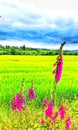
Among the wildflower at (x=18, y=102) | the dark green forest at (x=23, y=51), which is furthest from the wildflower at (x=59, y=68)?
the dark green forest at (x=23, y=51)

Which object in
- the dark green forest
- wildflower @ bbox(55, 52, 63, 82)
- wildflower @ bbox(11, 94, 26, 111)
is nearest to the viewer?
wildflower @ bbox(55, 52, 63, 82)

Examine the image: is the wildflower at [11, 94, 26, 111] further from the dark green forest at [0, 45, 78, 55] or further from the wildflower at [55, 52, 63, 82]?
the dark green forest at [0, 45, 78, 55]

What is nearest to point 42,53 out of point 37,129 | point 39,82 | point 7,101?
point 39,82

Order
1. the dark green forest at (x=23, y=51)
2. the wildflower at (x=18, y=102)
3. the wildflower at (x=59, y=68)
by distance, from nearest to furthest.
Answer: the wildflower at (x=59, y=68) → the wildflower at (x=18, y=102) → the dark green forest at (x=23, y=51)

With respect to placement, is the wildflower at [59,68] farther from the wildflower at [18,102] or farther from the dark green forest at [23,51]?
the dark green forest at [23,51]

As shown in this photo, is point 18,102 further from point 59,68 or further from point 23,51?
point 23,51

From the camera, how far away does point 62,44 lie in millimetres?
4750

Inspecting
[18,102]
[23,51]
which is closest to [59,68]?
[18,102]

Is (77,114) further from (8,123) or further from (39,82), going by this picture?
(39,82)

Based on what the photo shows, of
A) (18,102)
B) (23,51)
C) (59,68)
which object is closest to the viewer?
(59,68)

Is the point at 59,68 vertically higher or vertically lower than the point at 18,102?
higher

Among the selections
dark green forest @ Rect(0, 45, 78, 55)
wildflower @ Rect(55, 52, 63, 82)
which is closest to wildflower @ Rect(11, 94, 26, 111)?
wildflower @ Rect(55, 52, 63, 82)

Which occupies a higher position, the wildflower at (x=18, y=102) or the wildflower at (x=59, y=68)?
the wildflower at (x=59, y=68)

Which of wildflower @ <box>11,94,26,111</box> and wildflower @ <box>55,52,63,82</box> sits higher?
wildflower @ <box>55,52,63,82</box>
